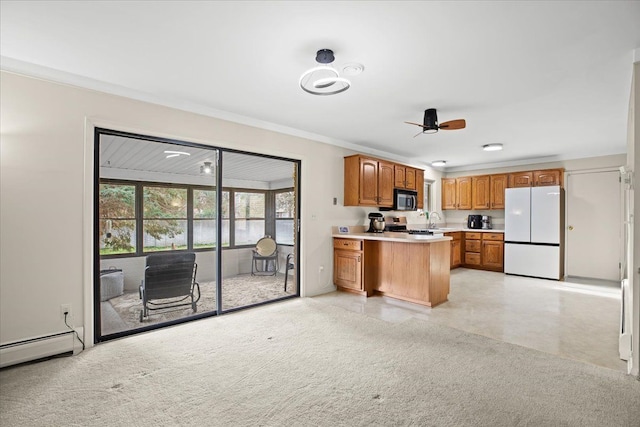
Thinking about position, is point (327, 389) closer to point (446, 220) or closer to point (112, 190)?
point (112, 190)

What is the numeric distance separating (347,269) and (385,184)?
1.72 m

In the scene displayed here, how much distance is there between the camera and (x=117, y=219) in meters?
3.30

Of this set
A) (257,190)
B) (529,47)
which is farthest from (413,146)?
(529,47)

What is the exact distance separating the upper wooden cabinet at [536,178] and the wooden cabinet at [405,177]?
2.20 meters

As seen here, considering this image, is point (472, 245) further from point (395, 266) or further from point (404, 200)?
point (395, 266)

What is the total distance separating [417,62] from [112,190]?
127 inches

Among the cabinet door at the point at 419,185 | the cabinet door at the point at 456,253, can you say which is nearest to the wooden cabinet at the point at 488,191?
the cabinet door at the point at 456,253

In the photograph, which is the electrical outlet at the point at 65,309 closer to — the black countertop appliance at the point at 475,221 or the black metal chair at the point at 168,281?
the black metal chair at the point at 168,281

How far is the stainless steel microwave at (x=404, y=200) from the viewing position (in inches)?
230

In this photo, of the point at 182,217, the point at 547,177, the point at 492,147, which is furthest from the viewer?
the point at 547,177

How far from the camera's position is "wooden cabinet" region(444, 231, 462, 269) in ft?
22.7

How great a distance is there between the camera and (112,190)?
327cm

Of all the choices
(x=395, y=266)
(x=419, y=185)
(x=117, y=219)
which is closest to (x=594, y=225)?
(x=419, y=185)

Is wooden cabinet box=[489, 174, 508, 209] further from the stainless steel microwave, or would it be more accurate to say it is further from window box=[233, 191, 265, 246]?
window box=[233, 191, 265, 246]
